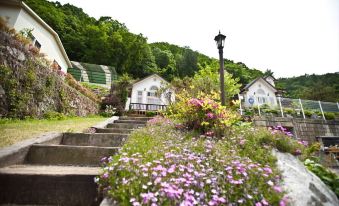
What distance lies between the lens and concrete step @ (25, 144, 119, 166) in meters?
3.08

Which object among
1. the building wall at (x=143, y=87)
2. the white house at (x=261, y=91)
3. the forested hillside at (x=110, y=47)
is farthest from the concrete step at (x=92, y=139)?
the forested hillside at (x=110, y=47)

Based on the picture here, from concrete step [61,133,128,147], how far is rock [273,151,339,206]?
315 centimetres

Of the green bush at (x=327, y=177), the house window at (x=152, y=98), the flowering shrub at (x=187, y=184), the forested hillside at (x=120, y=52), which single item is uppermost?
the forested hillside at (x=120, y=52)

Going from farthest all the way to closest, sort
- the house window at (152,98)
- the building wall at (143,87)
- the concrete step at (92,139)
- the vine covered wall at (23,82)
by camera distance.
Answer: the building wall at (143,87), the house window at (152,98), the vine covered wall at (23,82), the concrete step at (92,139)

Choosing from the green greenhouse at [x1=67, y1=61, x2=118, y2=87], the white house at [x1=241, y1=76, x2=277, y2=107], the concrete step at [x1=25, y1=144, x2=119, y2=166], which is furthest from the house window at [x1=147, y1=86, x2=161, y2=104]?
the concrete step at [x1=25, y1=144, x2=119, y2=166]

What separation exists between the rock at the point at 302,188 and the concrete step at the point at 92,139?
124 inches

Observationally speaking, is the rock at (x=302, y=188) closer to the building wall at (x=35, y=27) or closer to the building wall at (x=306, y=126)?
the building wall at (x=306, y=126)

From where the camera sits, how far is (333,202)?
2.37 meters

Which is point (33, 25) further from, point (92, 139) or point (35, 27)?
point (92, 139)

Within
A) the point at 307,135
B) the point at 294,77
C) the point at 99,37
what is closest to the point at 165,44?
the point at 99,37

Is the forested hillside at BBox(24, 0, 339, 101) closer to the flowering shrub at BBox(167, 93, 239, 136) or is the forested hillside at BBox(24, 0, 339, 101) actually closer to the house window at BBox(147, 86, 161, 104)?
the house window at BBox(147, 86, 161, 104)

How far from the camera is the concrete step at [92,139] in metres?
4.18

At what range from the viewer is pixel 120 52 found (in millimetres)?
46812

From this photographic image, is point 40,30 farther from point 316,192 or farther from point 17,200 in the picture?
point 316,192
